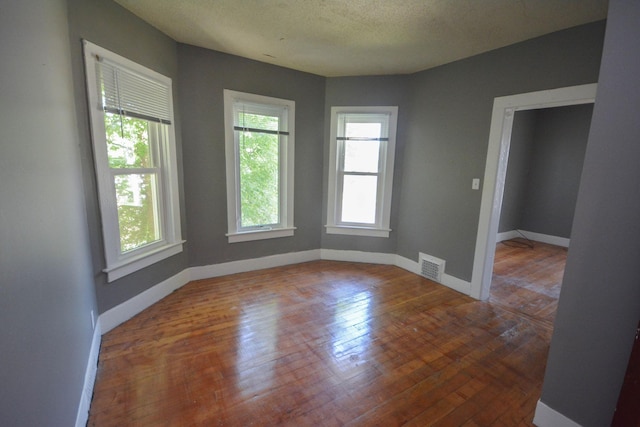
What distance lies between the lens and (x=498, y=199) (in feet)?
9.23

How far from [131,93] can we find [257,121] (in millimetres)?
1340

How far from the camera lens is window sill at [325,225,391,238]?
3891mm

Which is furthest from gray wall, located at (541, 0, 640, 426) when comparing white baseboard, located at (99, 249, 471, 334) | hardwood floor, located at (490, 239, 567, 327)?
white baseboard, located at (99, 249, 471, 334)

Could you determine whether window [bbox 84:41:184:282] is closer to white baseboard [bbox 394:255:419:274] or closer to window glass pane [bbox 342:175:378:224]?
window glass pane [bbox 342:175:378:224]

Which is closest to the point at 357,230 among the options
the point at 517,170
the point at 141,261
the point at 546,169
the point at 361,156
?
the point at 361,156

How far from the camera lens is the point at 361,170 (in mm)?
3828

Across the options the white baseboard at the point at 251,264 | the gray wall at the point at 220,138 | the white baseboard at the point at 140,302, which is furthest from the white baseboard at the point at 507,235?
the white baseboard at the point at 140,302

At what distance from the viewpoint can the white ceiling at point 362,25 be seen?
1976 millimetres

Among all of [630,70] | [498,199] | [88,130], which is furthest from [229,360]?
[498,199]

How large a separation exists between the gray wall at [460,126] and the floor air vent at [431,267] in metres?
0.08

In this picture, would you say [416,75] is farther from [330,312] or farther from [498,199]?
[330,312]

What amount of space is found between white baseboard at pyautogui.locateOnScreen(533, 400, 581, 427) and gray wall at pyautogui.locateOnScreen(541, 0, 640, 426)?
0.12 feet

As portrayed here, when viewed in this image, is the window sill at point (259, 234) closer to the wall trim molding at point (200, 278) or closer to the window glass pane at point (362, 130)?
the wall trim molding at point (200, 278)

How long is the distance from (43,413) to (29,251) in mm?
569
